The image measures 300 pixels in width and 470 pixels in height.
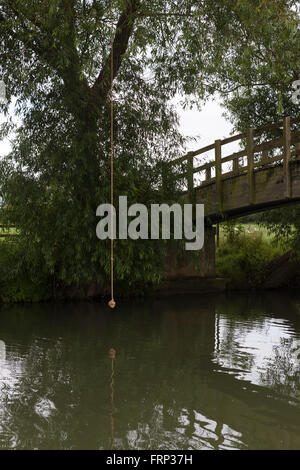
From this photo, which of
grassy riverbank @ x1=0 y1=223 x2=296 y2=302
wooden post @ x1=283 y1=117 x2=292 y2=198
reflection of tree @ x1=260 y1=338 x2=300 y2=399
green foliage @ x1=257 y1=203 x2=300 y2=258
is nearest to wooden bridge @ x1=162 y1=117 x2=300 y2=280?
wooden post @ x1=283 y1=117 x2=292 y2=198

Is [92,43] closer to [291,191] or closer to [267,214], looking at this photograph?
[291,191]

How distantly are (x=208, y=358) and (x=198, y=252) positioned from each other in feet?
20.6

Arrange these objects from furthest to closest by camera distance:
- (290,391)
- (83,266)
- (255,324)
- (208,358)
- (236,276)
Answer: (236,276) < (83,266) < (255,324) < (208,358) < (290,391)

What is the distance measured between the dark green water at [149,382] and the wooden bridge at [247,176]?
10.3ft

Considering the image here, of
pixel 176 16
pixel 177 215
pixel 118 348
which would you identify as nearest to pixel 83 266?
pixel 177 215

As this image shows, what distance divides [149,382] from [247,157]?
26.7ft

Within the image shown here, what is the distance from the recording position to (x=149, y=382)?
257 inches

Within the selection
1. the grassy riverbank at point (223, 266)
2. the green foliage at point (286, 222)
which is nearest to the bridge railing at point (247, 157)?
the green foliage at point (286, 222)

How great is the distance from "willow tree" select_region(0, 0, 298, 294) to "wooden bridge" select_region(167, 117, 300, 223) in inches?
53.8

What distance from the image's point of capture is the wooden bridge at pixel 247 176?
12.4 meters

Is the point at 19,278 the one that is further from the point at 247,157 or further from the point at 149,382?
the point at 149,382

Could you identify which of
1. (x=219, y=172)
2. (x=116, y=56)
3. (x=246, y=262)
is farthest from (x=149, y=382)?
(x=246, y=262)

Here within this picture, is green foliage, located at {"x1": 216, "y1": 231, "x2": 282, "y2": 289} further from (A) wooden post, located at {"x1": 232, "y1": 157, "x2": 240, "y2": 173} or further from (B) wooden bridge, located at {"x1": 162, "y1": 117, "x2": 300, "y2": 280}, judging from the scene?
(A) wooden post, located at {"x1": 232, "y1": 157, "x2": 240, "y2": 173}

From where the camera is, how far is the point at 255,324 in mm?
11102
